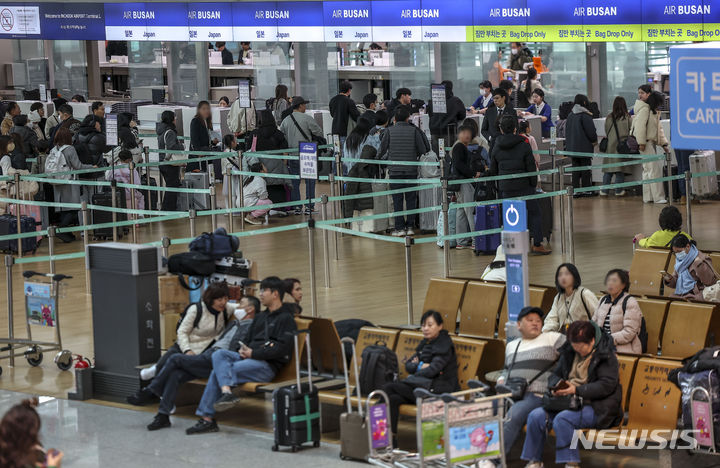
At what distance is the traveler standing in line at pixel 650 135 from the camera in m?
18.5

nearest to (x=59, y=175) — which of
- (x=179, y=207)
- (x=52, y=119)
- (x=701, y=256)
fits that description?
(x=179, y=207)

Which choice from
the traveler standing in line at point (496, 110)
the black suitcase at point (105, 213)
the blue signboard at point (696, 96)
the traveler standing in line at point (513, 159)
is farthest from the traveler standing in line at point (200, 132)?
the blue signboard at point (696, 96)

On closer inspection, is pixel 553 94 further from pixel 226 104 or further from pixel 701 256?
pixel 701 256

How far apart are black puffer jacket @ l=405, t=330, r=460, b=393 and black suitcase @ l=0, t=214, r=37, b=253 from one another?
9493 mm

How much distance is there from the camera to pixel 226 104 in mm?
24250

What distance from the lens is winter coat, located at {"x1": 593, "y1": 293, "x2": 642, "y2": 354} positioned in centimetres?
911

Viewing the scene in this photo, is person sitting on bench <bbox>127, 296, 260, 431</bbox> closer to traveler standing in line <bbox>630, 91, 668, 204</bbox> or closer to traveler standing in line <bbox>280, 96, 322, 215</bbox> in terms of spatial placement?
traveler standing in line <bbox>280, 96, 322, 215</bbox>

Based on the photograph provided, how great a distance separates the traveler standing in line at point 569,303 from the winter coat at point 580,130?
1022cm

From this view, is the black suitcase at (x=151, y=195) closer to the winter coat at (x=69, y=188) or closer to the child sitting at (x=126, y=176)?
the child sitting at (x=126, y=176)

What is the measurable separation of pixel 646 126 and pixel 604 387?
37.0ft

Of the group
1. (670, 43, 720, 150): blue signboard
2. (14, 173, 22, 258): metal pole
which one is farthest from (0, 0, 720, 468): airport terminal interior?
(14, 173, 22, 258): metal pole

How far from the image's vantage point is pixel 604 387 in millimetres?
7934

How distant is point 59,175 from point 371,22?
6.08 meters

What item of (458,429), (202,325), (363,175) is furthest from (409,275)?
(363,175)
